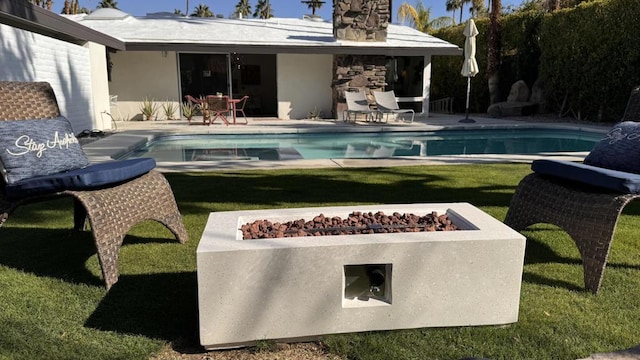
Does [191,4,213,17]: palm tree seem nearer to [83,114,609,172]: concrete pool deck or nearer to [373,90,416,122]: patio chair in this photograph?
[83,114,609,172]: concrete pool deck

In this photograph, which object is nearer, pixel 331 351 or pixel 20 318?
pixel 331 351

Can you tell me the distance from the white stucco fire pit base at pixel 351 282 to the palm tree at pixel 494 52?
1476 cm

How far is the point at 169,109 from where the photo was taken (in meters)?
13.5

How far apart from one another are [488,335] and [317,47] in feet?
38.6

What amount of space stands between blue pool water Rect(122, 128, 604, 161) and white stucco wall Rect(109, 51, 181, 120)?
143 inches

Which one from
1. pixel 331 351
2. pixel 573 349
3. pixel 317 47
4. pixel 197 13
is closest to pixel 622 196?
pixel 573 349

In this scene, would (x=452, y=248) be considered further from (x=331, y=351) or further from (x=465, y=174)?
(x=465, y=174)

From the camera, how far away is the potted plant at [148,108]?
43.1 feet

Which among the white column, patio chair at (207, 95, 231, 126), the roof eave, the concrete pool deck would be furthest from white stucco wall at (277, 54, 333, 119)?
the white column

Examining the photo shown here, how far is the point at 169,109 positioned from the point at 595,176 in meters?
12.5

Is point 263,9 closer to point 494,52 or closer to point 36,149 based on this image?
point 494,52

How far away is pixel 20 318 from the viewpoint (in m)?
2.29

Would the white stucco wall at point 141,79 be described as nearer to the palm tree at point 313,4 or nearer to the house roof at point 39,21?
the house roof at point 39,21

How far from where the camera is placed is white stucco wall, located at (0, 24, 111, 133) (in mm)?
7125
